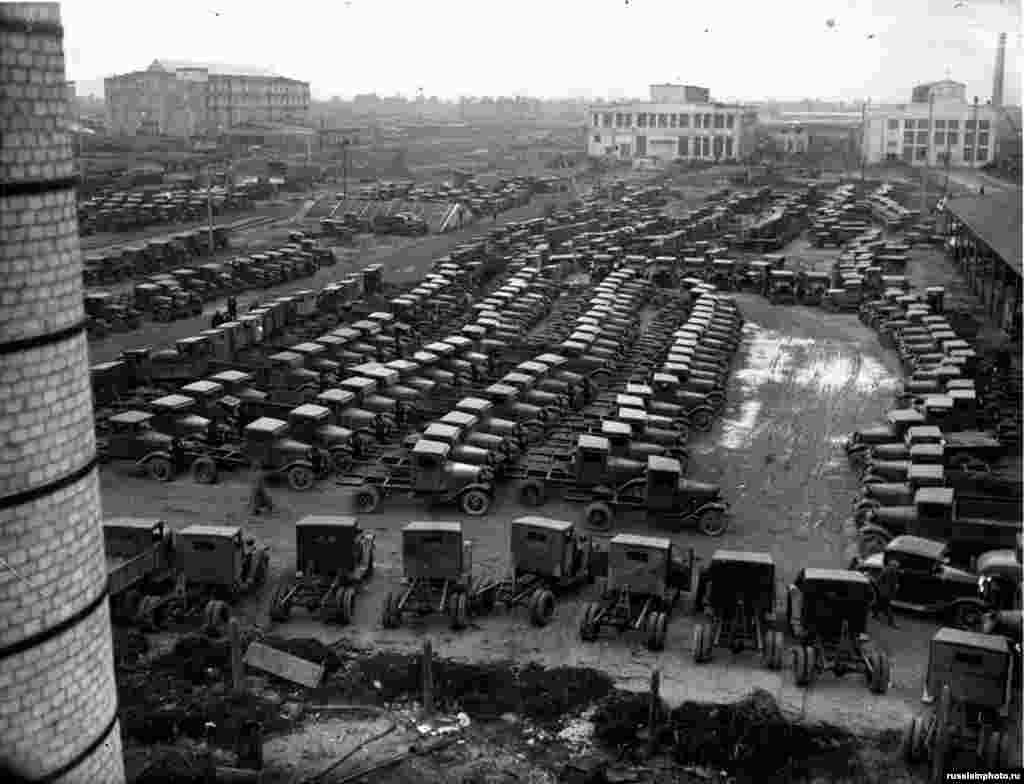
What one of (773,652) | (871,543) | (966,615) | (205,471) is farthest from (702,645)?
(205,471)

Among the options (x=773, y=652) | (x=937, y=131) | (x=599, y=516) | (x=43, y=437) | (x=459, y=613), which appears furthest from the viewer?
(x=937, y=131)

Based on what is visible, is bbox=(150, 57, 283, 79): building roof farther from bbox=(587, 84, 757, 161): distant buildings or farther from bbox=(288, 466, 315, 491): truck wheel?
bbox=(288, 466, 315, 491): truck wheel

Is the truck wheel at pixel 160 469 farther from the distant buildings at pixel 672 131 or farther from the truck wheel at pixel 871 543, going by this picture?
the distant buildings at pixel 672 131

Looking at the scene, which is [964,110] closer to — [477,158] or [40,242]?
[477,158]

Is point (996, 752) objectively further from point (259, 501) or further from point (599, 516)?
point (259, 501)

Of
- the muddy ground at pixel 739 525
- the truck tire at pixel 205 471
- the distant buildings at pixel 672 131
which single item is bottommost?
the muddy ground at pixel 739 525

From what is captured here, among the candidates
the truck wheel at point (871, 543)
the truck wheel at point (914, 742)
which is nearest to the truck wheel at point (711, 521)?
the truck wheel at point (871, 543)
